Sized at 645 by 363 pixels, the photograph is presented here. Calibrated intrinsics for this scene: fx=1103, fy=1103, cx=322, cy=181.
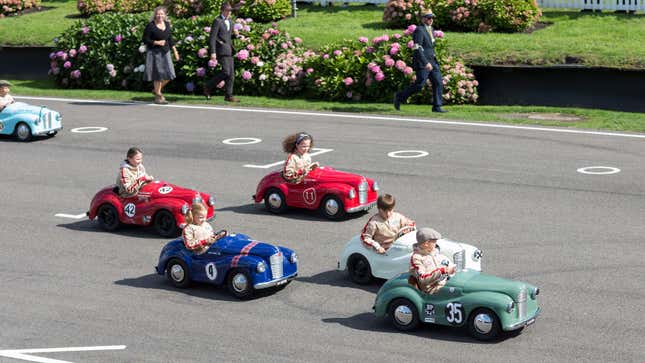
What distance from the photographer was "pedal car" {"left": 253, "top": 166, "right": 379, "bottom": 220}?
1534 cm

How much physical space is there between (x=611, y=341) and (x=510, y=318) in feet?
3.37

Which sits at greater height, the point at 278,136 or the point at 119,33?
the point at 119,33

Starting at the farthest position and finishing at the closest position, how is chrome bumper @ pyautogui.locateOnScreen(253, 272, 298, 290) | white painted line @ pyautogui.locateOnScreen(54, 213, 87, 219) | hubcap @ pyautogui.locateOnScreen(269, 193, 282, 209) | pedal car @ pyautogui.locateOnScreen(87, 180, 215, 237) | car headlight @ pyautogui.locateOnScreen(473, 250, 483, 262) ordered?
1. white painted line @ pyautogui.locateOnScreen(54, 213, 87, 219)
2. hubcap @ pyautogui.locateOnScreen(269, 193, 282, 209)
3. pedal car @ pyautogui.locateOnScreen(87, 180, 215, 237)
4. car headlight @ pyautogui.locateOnScreen(473, 250, 483, 262)
5. chrome bumper @ pyautogui.locateOnScreen(253, 272, 298, 290)

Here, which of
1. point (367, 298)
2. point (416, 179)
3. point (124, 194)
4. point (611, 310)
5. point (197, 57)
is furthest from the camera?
point (197, 57)

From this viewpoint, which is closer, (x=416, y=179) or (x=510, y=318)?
(x=510, y=318)

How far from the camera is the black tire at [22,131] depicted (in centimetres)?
2128

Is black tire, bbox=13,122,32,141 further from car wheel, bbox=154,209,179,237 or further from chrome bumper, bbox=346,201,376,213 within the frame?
chrome bumper, bbox=346,201,376,213

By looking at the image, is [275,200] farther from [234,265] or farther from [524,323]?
[524,323]

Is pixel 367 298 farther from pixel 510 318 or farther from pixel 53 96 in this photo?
pixel 53 96

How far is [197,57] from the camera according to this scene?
26594 millimetres

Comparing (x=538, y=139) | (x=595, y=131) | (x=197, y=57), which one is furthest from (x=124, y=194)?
(x=197, y=57)

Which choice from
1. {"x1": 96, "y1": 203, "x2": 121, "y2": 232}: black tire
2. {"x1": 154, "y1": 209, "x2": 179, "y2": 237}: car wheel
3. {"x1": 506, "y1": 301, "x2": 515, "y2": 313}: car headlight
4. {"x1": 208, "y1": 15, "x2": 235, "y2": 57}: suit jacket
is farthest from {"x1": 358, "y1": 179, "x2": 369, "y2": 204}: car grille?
{"x1": 208, "y1": 15, "x2": 235, "y2": 57}: suit jacket

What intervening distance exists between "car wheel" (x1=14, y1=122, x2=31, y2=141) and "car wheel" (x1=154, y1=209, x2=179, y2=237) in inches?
288

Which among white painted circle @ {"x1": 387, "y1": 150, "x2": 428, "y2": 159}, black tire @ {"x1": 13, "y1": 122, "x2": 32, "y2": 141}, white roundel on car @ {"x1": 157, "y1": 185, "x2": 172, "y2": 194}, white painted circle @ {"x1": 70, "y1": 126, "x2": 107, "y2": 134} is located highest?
black tire @ {"x1": 13, "y1": 122, "x2": 32, "y2": 141}
